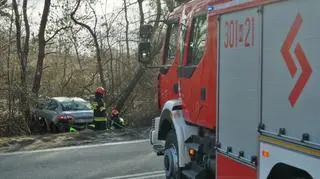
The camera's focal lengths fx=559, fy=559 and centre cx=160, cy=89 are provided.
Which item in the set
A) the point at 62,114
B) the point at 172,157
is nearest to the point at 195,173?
the point at 172,157

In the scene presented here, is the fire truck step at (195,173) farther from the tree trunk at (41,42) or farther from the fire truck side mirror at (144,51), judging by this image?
the tree trunk at (41,42)

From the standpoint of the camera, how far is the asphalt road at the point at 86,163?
964 centimetres

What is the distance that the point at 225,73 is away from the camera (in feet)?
20.2

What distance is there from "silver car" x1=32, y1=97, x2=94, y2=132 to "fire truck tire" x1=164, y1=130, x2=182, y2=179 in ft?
40.7

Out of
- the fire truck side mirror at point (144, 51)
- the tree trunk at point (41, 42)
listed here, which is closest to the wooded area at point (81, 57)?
the tree trunk at point (41, 42)

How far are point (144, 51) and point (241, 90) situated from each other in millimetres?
2984

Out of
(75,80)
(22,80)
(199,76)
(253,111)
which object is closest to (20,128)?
(22,80)

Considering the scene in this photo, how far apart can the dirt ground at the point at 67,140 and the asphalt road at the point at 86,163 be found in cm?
68

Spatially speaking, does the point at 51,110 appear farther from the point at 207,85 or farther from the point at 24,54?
the point at 207,85

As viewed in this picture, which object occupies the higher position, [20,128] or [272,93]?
[272,93]

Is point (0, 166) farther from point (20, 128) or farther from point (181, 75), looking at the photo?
point (20, 128)

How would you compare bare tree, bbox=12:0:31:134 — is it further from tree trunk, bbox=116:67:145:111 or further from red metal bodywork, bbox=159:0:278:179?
red metal bodywork, bbox=159:0:278:179

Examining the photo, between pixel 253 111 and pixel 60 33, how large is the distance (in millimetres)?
22001

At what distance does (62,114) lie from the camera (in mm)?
20625
